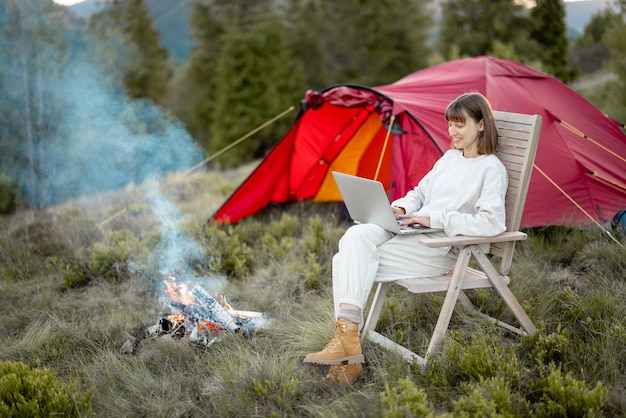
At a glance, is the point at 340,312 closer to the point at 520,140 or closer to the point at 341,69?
the point at 520,140

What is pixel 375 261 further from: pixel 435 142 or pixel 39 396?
pixel 435 142

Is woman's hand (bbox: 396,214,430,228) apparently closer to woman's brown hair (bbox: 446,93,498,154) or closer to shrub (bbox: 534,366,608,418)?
woman's brown hair (bbox: 446,93,498,154)

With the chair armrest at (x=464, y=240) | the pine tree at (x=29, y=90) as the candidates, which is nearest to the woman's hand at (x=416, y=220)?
the chair armrest at (x=464, y=240)

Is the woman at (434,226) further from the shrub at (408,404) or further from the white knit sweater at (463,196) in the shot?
the shrub at (408,404)

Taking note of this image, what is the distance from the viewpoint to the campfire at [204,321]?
10.5ft

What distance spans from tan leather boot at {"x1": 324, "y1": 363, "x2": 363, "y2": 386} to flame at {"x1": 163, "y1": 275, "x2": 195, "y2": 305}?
1.20 metres

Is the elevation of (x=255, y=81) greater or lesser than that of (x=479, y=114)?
lesser

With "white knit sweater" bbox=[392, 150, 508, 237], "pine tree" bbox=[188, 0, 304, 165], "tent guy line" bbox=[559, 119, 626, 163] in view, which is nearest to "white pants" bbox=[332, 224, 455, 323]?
"white knit sweater" bbox=[392, 150, 508, 237]

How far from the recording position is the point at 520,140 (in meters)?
2.80

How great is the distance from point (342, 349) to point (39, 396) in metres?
1.35

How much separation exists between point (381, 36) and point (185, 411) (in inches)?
762

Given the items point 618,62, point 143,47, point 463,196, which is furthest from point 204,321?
point 143,47

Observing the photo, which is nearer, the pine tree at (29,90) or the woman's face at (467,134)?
the woman's face at (467,134)

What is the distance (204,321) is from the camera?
3295mm
